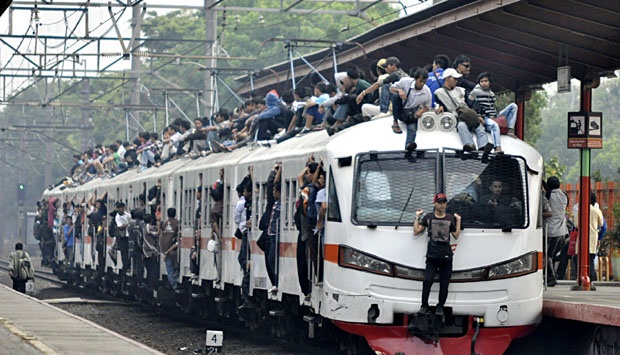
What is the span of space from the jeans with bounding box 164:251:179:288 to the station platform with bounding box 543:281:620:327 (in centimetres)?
1030

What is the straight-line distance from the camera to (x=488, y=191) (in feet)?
47.5

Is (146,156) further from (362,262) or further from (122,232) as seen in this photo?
(362,262)

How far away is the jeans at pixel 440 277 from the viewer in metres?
13.8

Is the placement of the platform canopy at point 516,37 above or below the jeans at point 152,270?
above

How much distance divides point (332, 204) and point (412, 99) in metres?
1.39

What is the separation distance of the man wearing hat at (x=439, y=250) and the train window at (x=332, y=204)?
1.09 meters

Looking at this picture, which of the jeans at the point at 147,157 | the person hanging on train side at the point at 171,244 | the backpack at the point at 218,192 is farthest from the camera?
the jeans at the point at 147,157

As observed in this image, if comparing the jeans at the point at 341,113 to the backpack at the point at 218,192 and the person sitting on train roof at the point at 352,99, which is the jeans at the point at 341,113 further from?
the backpack at the point at 218,192

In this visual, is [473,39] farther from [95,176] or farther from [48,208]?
[48,208]

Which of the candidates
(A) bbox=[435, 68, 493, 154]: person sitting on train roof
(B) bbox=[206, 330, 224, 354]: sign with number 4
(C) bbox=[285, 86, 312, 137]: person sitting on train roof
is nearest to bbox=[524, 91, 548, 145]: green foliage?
(C) bbox=[285, 86, 312, 137]: person sitting on train roof

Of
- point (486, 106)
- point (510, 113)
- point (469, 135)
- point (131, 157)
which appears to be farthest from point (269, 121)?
point (131, 157)

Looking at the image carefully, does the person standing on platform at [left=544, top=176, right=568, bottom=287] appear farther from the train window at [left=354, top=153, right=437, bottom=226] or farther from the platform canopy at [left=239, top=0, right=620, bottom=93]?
the train window at [left=354, top=153, right=437, bottom=226]

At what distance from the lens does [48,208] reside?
Result: 156 ft

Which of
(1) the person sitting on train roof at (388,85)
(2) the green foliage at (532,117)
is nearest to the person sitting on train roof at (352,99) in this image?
(1) the person sitting on train roof at (388,85)
